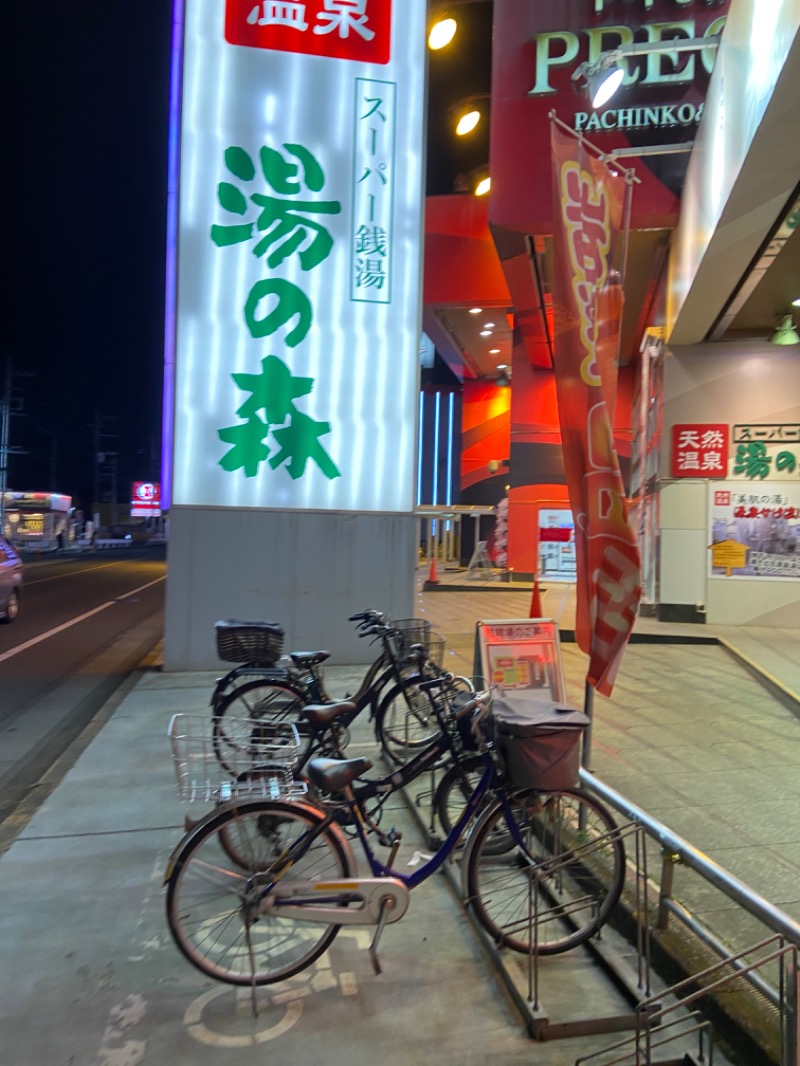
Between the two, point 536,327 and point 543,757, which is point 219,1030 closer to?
point 543,757

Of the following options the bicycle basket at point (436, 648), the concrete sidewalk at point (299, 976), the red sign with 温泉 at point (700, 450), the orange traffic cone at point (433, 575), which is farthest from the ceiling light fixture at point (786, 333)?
the orange traffic cone at point (433, 575)

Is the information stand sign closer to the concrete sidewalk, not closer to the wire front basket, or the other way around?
the concrete sidewalk

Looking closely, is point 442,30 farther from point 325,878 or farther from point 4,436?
point 4,436

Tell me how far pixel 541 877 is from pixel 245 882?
118cm

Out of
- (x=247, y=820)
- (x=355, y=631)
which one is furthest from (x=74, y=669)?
(x=247, y=820)

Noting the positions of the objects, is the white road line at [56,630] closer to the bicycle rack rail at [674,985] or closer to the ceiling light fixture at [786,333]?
the bicycle rack rail at [674,985]

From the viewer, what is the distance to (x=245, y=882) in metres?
3.00

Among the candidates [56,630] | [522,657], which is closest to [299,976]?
[522,657]

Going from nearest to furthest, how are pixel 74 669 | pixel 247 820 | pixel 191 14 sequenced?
1. pixel 247 820
2. pixel 191 14
3. pixel 74 669

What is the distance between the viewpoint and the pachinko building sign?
8805mm

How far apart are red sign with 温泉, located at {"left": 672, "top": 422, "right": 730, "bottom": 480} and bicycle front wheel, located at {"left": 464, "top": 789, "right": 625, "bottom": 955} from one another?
29.7 feet

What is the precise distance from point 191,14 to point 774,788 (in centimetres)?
1008

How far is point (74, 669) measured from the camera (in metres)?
9.69

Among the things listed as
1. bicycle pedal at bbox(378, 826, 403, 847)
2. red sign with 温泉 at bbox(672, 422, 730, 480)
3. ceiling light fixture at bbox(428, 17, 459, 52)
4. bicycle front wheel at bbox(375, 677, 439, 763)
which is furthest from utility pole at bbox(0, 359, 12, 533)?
bicycle pedal at bbox(378, 826, 403, 847)
